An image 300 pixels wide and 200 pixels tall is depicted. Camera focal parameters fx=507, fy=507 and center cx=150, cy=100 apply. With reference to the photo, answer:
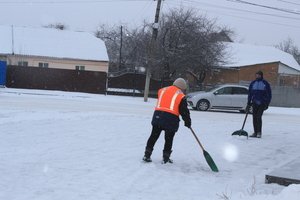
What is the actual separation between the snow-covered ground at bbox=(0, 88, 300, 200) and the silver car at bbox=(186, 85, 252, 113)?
10.6m

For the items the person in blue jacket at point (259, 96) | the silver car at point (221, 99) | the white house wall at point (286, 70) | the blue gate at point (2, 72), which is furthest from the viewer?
the white house wall at point (286, 70)

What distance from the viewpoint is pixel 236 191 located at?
7.83 metres

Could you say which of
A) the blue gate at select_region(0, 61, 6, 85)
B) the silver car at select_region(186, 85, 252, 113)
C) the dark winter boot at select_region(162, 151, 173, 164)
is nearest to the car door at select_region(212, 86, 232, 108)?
the silver car at select_region(186, 85, 252, 113)

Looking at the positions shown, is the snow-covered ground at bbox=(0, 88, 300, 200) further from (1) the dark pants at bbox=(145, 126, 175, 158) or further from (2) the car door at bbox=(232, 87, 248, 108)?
(2) the car door at bbox=(232, 87, 248, 108)

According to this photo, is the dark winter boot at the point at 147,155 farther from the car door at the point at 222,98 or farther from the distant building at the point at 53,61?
the distant building at the point at 53,61

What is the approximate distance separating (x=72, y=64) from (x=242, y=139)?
31594 mm

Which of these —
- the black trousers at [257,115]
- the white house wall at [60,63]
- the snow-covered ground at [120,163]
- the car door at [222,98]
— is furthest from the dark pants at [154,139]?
the white house wall at [60,63]

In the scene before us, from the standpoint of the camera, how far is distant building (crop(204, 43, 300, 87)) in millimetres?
47062

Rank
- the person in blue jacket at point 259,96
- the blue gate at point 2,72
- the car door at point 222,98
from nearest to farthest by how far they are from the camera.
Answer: the person in blue jacket at point 259,96, the car door at point 222,98, the blue gate at point 2,72

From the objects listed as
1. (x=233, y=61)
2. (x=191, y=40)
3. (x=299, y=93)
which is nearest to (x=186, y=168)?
(x=191, y=40)

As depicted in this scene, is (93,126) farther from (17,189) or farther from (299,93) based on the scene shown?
(299,93)

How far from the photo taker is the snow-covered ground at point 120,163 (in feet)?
23.6

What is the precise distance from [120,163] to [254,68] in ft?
138

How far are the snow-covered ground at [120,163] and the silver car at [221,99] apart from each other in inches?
419
